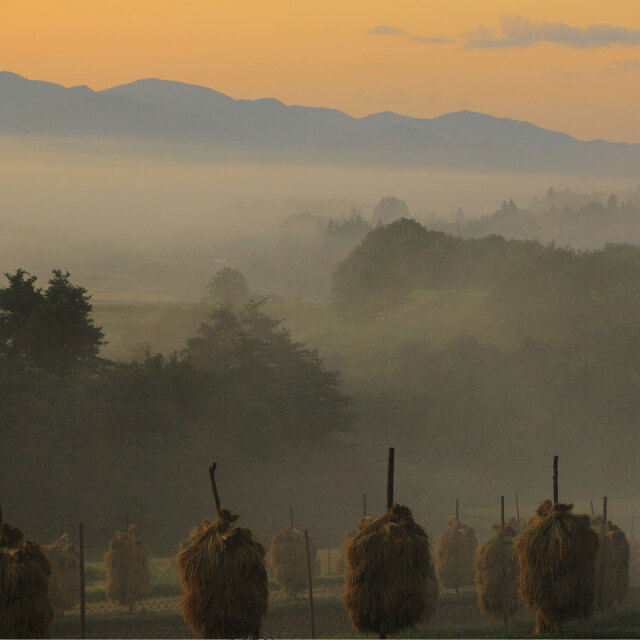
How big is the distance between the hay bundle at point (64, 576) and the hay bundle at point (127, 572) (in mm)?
1578

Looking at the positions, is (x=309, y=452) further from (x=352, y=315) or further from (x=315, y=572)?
(x=352, y=315)

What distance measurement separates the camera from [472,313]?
176000 millimetres

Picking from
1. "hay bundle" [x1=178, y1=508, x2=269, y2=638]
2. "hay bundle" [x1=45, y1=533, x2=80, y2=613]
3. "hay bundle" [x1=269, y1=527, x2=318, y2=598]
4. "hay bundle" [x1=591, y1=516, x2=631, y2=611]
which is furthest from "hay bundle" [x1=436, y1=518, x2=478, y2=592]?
"hay bundle" [x1=178, y1=508, x2=269, y2=638]

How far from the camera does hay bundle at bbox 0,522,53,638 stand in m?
29.6

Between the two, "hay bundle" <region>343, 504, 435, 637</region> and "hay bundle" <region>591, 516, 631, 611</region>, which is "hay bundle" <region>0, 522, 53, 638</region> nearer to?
"hay bundle" <region>343, 504, 435, 637</region>

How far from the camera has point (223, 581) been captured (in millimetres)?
30906

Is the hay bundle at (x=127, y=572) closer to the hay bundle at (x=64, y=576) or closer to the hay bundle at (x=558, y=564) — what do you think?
the hay bundle at (x=64, y=576)

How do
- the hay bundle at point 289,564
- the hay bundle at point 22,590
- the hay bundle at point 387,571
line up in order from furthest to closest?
the hay bundle at point 289,564
the hay bundle at point 387,571
the hay bundle at point 22,590

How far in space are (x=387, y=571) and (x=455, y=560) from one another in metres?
30.7

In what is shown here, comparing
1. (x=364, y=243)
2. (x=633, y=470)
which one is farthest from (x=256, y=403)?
(x=364, y=243)

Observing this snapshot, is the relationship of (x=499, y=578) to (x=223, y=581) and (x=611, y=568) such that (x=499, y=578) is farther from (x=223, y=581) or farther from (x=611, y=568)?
(x=223, y=581)

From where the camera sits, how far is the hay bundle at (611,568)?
5122 centimetres

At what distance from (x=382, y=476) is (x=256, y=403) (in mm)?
14023

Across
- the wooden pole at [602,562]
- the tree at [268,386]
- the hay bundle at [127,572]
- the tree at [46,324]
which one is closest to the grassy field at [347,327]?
the tree at [268,386]
